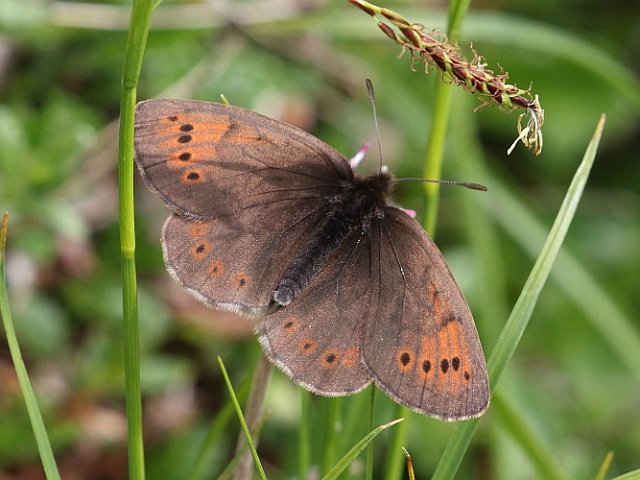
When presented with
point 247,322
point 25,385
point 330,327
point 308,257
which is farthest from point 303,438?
point 247,322

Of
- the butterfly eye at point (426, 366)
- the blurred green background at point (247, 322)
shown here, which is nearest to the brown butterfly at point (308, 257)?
the butterfly eye at point (426, 366)

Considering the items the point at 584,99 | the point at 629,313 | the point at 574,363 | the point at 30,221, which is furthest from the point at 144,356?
the point at 584,99

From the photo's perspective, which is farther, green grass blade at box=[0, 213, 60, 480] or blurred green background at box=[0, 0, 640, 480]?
blurred green background at box=[0, 0, 640, 480]

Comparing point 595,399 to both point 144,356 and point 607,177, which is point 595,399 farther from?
point 144,356

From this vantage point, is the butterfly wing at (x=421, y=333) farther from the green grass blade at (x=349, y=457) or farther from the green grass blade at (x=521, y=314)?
the green grass blade at (x=349, y=457)

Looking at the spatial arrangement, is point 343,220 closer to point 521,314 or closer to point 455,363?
point 455,363

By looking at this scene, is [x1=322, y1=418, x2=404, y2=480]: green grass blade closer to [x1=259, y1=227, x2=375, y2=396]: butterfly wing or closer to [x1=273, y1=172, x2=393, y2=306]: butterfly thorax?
[x1=259, y1=227, x2=375, y2=396]: butterfly wing

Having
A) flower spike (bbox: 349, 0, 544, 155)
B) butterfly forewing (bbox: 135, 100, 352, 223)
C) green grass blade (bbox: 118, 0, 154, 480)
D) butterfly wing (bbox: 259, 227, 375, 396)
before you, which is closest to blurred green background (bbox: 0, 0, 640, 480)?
butterfly wing (bbox: 259, 227, 375, 396)
